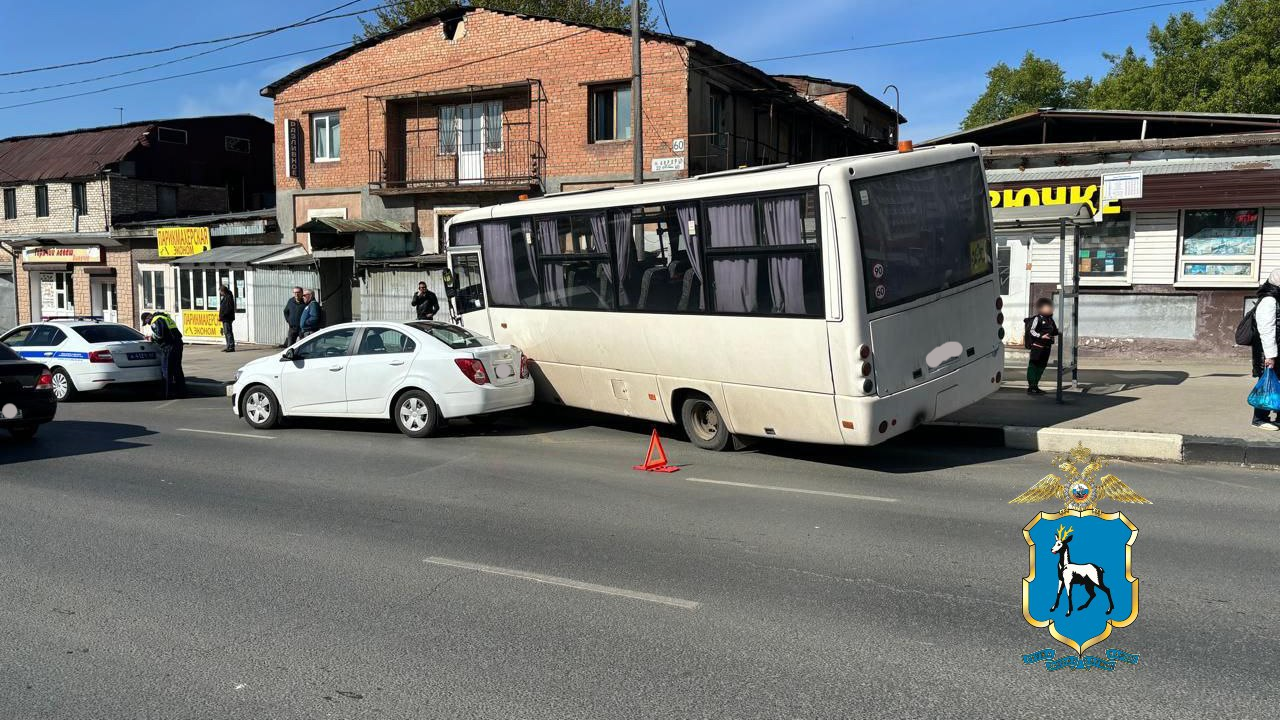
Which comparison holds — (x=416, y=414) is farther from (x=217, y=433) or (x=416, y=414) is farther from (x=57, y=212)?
(x=57, y=212)

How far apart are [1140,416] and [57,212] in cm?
3608

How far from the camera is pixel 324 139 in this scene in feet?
92.2

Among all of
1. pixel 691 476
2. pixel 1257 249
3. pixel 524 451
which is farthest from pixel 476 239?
pixel 1257 249

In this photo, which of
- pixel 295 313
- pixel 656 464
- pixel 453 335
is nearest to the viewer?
pixel 656 464

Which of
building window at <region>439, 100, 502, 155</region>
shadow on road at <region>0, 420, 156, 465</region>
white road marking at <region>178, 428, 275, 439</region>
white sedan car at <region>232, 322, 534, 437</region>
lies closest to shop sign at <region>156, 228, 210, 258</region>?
building window at <region>439, 100, 502, 155</region>

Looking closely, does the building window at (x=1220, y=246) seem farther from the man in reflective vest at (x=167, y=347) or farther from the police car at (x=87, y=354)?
the police car at (x=87, y=354)

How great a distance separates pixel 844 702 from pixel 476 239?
33.8 ft

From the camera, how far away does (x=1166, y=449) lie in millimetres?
9797

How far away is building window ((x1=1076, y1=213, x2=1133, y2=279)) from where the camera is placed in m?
16.9

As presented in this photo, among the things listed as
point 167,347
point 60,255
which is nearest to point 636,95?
point 167,347

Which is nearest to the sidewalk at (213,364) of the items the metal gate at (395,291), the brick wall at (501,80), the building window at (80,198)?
the metal gate at (395,291)

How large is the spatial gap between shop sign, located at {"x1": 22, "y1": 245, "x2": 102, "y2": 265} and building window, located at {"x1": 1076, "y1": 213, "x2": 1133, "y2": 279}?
30732mm

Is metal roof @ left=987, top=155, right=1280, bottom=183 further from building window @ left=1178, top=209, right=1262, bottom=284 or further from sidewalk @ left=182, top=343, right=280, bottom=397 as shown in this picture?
sidewalk @ left=182, top=343, right=280, bottom=397

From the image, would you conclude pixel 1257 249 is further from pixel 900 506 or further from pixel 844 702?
pixel 844 702
